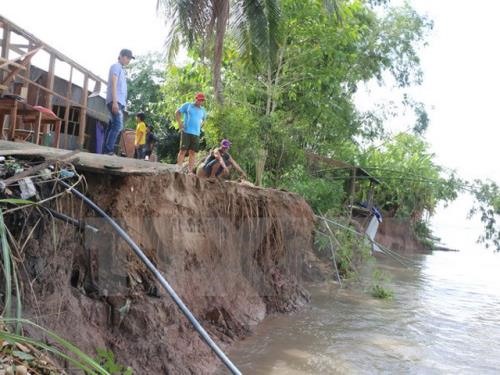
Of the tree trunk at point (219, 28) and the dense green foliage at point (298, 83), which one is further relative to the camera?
the dense green foliage at point (298, 83)

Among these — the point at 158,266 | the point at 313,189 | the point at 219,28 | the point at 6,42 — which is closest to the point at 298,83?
the point at 313,189

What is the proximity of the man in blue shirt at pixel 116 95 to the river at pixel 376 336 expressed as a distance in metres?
3.93

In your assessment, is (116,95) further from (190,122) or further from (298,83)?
(298,83)

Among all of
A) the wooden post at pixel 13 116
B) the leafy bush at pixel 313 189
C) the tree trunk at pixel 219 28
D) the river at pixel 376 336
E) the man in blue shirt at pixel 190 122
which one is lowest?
the river at pixel 376 336

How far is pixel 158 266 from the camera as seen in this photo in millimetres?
5742

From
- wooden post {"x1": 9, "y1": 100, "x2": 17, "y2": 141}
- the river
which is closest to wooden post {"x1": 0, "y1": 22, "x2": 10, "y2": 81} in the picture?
wooden post {"x1": 9, "y1": 100, "x2": 17, "y2": 141}

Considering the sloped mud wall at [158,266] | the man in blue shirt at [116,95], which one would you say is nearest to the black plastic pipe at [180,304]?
the sloped mud wall at [158,266]

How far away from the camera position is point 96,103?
17.0 m

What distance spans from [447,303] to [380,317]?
3.41 m

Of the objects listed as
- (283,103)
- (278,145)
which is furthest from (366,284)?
(283,103)

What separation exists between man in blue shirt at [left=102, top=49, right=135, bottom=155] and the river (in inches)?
155

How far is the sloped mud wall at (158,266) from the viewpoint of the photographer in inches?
167

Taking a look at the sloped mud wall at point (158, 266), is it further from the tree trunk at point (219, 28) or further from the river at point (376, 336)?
the tree trunk at point (219, 28)

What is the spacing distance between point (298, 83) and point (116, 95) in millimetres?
7781
